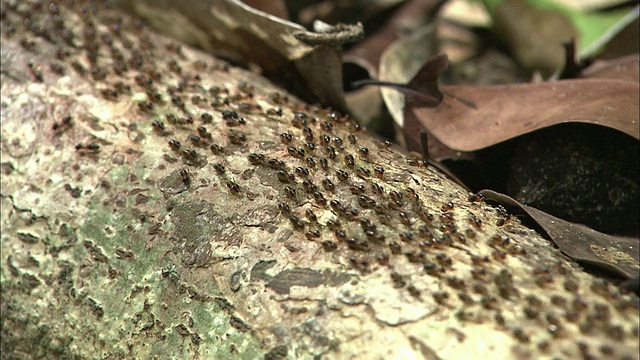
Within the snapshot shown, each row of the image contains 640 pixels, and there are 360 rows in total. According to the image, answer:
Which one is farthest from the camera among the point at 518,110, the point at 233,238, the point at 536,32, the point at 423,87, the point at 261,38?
the point at 536,32

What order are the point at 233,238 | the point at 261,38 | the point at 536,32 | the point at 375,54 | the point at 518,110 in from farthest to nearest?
the point at 536,32 < the point at 375,54 < the point at 261,38 < the point at 518,110 < the point at 233,238

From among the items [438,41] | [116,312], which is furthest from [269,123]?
[438,41]

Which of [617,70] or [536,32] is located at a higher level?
[617,70]

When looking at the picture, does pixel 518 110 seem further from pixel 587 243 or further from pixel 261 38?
pixel 261 38

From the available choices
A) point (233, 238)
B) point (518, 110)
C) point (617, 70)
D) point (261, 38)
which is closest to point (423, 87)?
point (518, 110)

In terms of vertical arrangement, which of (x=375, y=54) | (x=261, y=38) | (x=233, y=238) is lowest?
(x=233, y=238)

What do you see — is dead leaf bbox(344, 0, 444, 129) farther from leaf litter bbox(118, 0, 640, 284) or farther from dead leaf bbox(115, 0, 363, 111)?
dead leaf bbox(115, 0, 363, 111)

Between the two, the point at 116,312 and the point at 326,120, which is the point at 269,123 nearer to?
the point at 326,120
